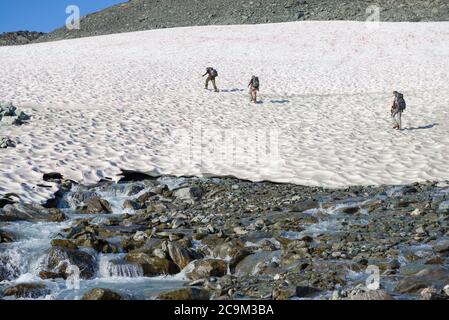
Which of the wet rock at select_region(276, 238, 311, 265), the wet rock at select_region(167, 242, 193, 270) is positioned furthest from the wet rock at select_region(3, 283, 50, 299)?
the wet rock at select_region(276, 238, 311, 265)

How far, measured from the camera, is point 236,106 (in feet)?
88.6

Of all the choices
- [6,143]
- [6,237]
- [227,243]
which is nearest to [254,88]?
[6,143]

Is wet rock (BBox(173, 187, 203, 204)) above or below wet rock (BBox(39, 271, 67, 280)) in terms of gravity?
above

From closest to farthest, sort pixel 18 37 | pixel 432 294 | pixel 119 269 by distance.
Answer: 1. pixel 432 294
2. pixel 119 269
3. pixel 18 37

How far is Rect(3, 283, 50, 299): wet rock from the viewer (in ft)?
29.1

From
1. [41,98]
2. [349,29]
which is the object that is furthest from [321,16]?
[41,98]

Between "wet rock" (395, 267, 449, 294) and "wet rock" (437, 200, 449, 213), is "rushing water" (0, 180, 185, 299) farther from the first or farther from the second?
"wet rock" (437, 200, 449, 213)

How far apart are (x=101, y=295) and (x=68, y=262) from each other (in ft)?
5.04

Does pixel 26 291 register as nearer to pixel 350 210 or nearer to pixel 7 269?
pixel 7 269

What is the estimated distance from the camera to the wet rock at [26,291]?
886cm

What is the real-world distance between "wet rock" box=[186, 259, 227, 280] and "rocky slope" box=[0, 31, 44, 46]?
6046 centimetres

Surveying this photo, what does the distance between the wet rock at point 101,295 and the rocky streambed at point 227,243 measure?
0.05ft

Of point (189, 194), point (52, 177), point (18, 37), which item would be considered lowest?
point (189, 194)

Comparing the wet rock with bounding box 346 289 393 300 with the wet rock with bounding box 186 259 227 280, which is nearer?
the wet rock with bounding box 346 289 393 300
